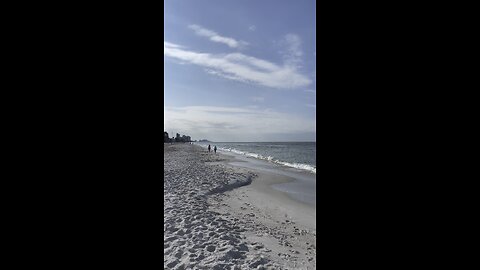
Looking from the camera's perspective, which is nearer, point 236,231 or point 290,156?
point 236,231

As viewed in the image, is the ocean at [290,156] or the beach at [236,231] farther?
the ocean at [290,156]

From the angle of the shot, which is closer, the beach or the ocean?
the beach
